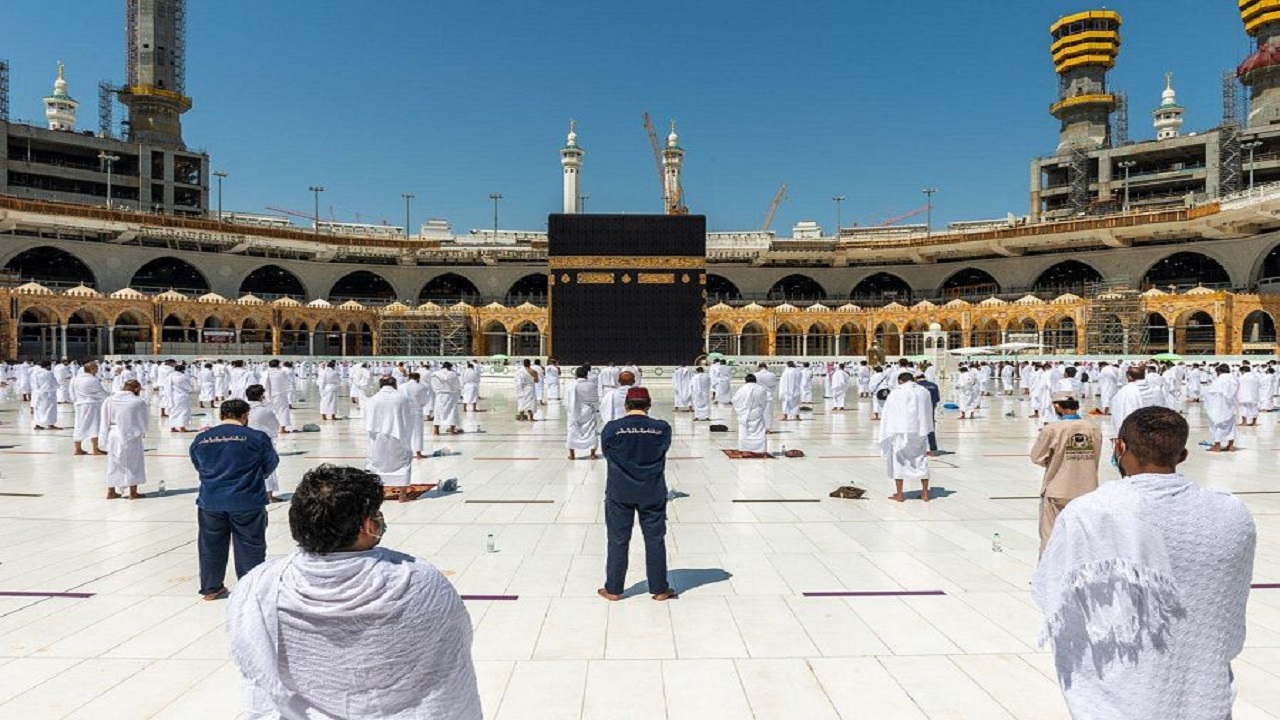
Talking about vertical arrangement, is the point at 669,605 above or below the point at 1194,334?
below

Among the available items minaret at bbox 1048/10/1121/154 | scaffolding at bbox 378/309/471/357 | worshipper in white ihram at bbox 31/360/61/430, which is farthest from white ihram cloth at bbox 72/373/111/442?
minaret at bbox 1048/10/1121/154

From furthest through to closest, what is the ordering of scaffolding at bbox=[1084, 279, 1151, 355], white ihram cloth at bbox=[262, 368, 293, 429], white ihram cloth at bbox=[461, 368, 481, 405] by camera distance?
scaffolding at bbox=[1084, 279, 1151, 355] → white ihram cloth at bbox=[461, 368, 481, 405] → white ihram cloth at bbox=[262, 368, 293, 429]

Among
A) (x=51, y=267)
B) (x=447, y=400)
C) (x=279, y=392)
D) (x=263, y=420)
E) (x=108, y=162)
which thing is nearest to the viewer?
(x=263, y=420)

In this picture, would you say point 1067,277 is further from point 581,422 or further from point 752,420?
point 581,422

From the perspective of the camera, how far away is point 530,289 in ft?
171

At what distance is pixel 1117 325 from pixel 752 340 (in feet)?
61.9

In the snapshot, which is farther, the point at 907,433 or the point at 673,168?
the point at 673,168

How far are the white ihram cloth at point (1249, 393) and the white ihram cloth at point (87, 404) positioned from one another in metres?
17.7

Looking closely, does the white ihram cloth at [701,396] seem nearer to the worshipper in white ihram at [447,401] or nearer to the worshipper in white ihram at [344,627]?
the worshipper in white ihram at [447,401]

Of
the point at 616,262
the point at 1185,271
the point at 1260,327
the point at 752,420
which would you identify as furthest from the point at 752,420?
the point at 1185,271

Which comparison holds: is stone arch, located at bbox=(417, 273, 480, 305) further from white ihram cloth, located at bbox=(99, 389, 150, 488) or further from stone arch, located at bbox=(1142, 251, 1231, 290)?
white ihram cloth, located at bbox=(99, 389, 150, 488)

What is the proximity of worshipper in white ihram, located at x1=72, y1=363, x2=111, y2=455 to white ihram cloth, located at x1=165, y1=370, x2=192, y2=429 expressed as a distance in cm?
264

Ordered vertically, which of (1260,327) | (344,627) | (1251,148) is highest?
(1251,148)

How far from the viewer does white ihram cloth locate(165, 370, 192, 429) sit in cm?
1289
